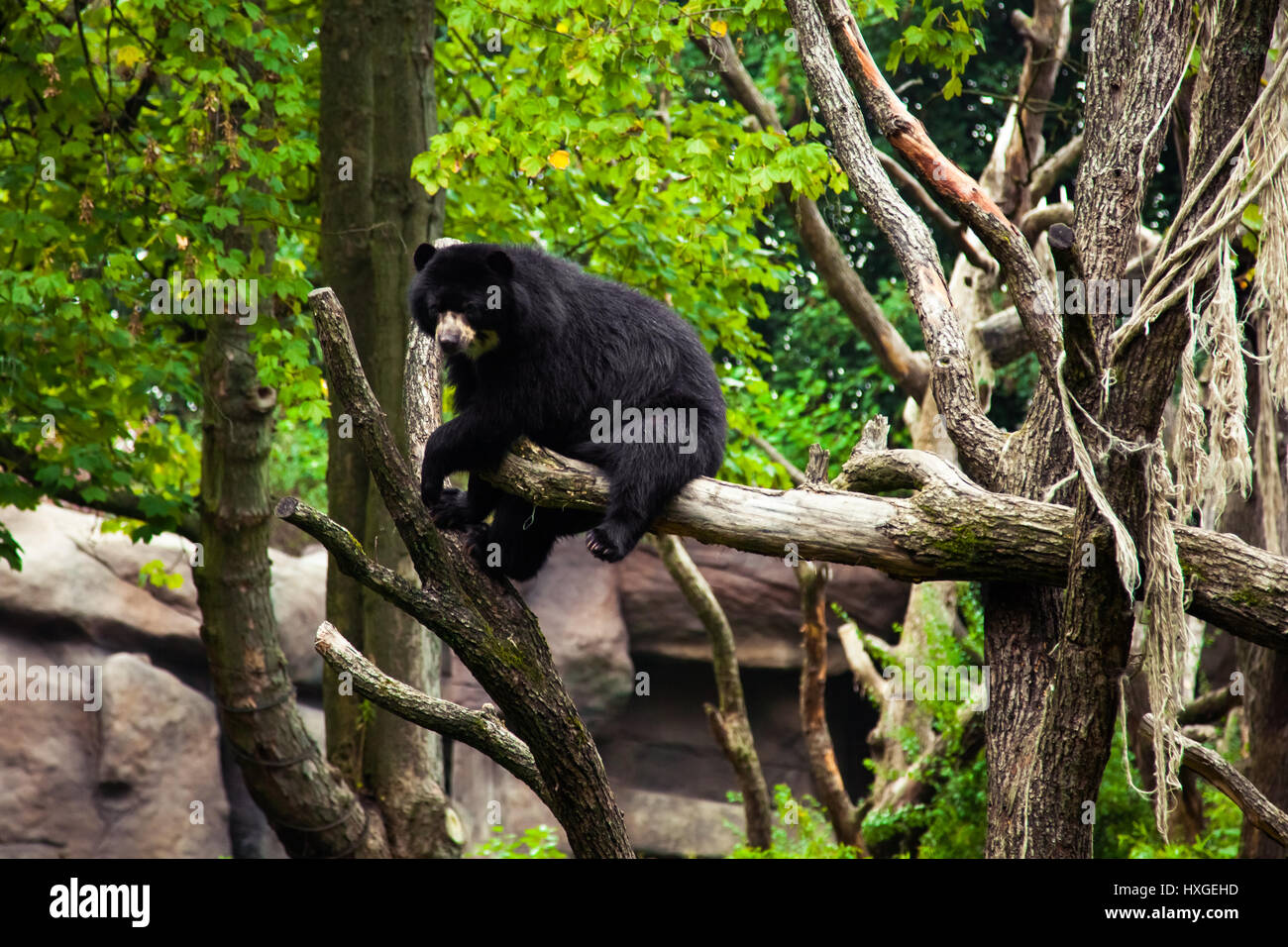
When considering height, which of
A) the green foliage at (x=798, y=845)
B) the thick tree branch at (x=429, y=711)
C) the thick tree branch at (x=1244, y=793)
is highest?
the thick tree branch at (x=429, y=711)

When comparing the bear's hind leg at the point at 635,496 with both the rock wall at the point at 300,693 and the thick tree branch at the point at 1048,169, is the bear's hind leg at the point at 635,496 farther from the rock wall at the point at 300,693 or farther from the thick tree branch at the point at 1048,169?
the rock wall at the point at 300,693

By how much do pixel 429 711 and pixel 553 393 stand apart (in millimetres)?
1396

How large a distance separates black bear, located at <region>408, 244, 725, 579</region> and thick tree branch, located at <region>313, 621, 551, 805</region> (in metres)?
0.54

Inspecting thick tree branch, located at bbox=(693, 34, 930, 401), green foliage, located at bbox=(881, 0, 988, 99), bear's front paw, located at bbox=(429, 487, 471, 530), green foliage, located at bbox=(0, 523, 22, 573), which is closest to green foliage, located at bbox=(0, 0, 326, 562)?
green foliage, located at bbox=(0, 523, 22, 573)

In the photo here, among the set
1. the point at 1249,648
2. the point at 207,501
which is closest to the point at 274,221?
the point at 207,501

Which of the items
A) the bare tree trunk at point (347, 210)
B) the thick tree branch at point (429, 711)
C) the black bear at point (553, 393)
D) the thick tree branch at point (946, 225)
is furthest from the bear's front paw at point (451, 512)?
the thick tree branch at point (946, 225)

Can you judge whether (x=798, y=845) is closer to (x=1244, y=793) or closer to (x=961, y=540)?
(x=1244, y=793)

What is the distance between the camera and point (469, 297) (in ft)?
15.1

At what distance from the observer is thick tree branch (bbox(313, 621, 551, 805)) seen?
12.8 feet

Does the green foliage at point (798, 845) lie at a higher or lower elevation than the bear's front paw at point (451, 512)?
lower

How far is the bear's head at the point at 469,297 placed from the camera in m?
4.57

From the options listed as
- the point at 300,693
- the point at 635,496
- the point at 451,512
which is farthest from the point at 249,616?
the point at 300,693

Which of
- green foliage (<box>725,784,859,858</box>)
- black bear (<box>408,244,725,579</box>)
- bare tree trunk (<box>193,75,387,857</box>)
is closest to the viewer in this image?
black bear (<box>408,244,725,579</box>)

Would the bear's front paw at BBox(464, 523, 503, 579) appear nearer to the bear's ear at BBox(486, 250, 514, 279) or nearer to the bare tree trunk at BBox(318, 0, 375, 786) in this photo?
the bear's ear at BBox(486, 250, 514, 279)
